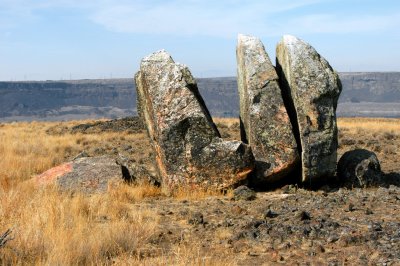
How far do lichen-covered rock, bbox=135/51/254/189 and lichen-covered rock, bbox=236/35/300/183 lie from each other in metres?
0.58

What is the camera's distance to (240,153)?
1077cm

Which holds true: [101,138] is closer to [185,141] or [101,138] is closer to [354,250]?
[185,141]

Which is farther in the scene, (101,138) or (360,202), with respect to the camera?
(101,138)

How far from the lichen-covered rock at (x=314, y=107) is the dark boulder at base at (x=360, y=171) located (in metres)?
0.54

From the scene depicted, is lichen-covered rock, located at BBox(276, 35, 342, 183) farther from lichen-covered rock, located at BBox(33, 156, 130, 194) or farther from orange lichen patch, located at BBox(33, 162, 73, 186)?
orange lichen patch, located at BBox(33, 162, 73, 186)

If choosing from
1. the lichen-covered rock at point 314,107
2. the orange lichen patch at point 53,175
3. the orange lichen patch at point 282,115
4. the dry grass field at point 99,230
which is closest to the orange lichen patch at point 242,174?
the dry grass field at point 99,230

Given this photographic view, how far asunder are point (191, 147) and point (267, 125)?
194 centimetres

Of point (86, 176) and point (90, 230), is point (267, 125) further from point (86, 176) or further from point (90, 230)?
point (90, 230)

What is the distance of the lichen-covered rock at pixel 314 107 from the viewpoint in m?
10.9

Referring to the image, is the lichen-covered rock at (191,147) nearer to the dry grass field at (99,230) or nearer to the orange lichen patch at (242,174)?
the orange lichen patch at (242,174)

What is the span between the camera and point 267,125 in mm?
11289

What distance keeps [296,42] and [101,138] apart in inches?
588

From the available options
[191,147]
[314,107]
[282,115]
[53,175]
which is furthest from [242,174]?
[53,175]

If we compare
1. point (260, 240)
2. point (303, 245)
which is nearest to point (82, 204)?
point (260, 240)
